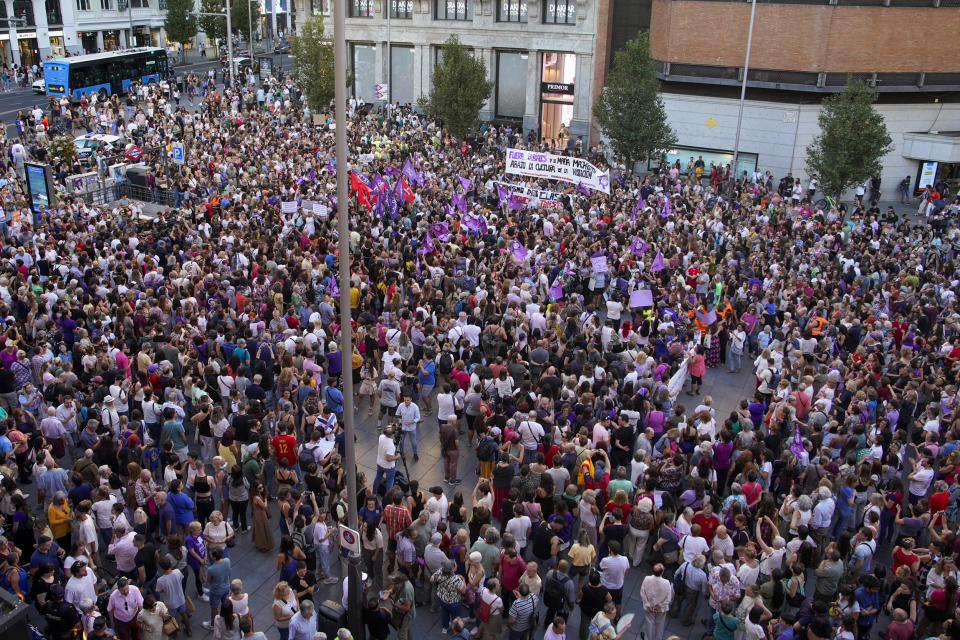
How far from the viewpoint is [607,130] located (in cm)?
3566

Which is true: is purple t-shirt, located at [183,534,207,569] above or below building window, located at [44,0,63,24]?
below

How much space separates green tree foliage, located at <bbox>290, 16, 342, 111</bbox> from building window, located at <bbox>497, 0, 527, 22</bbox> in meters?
10.2

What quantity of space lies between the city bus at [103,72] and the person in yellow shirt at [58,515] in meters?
41.8

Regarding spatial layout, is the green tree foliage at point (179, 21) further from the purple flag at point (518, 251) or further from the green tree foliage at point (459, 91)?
the purple flag at point (518, 251)

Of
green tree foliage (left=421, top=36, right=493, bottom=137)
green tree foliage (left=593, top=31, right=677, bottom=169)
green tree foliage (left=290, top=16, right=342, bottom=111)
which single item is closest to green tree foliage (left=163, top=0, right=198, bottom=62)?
green tree foliage (left=290, top=16, right=342, bottom=111)

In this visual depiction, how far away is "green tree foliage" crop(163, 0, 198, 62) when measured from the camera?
2763 inches

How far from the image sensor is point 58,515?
36.6ft

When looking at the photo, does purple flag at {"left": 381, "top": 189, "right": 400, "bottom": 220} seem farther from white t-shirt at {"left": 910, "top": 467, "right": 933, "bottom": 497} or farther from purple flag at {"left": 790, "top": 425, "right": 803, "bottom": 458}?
white t-shirt at {"left": 910, "top": 467, "right": 933, "bottom": 497}

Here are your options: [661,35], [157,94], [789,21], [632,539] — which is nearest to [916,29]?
[789,21]

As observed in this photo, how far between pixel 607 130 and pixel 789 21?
32.1ft

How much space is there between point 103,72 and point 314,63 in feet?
51.0

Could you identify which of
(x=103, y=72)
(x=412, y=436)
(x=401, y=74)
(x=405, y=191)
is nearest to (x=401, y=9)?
(x=401, y=74)

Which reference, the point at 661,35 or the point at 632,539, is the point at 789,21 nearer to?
the point at 661,35

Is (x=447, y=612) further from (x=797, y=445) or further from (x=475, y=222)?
(x=475, y=222)
